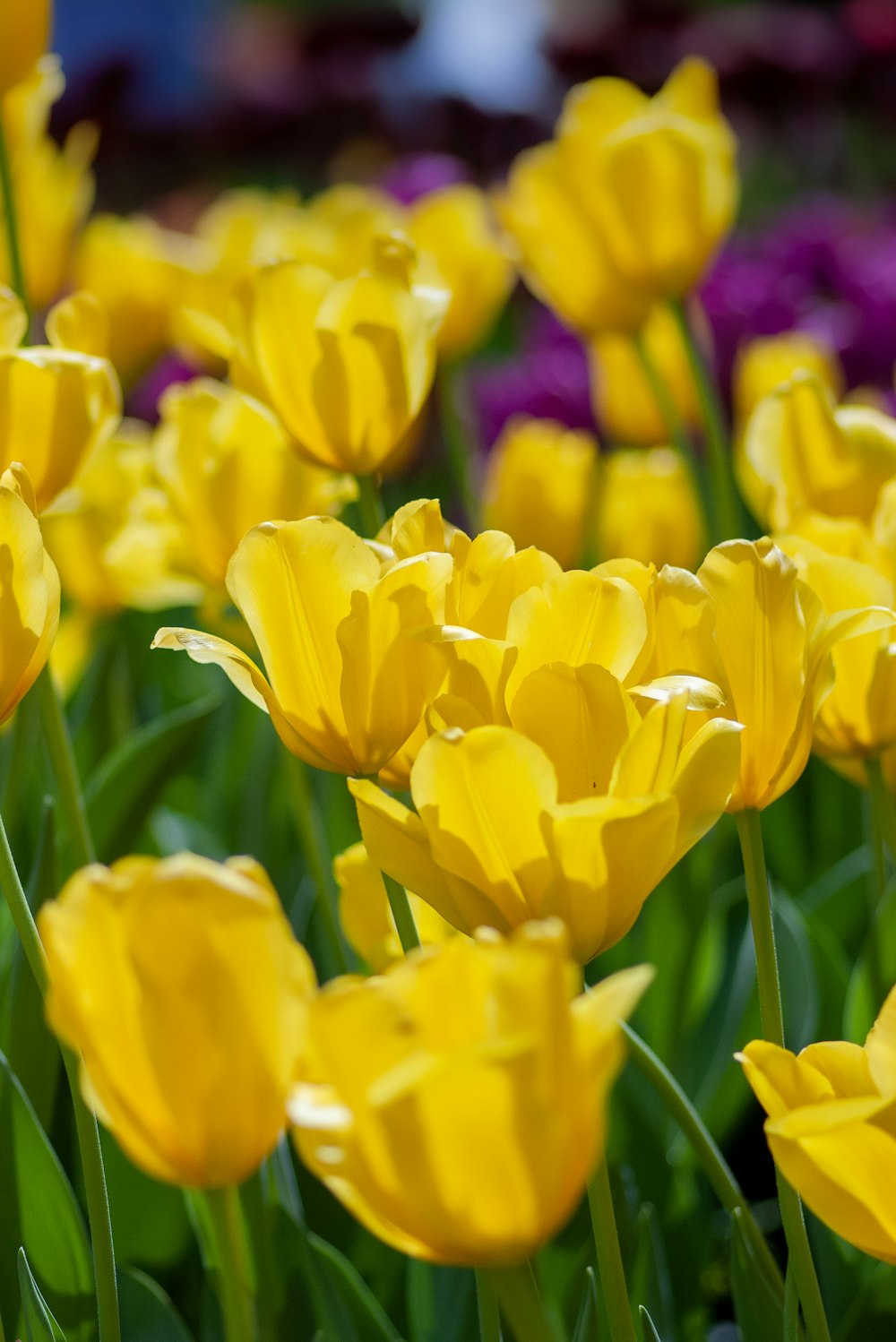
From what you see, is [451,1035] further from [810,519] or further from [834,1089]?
[810,519]

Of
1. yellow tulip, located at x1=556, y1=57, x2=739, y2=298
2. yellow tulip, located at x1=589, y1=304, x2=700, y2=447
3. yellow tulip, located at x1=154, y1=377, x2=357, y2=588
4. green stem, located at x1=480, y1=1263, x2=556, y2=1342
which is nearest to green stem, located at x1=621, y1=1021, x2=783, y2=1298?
green stem, located at x1=480, y1=1263, x2=556, y2=1342

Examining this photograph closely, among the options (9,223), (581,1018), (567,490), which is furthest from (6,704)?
(567,490)

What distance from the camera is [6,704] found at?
481 millimetres

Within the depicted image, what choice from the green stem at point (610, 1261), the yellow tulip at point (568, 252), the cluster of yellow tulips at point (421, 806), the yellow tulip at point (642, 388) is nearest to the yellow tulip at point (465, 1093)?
the cluster of yellow tulips at point (421, 806)

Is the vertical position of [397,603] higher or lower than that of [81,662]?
higher

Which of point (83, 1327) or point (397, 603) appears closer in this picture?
point (397, 603)

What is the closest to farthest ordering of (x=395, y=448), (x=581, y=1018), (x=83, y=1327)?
(x=581, y=1018)
(x=83, y=1327)
(x=395, y=448)

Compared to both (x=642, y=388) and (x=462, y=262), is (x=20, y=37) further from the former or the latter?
(x=642, y=388)

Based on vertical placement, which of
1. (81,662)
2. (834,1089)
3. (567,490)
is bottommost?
(81,662)

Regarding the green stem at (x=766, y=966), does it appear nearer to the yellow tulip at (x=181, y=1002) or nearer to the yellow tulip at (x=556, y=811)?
the yellow tulip at (x=556, y=811)

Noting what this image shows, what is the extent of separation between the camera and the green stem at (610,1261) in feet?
1.44

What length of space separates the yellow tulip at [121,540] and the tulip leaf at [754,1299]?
1.66 feet

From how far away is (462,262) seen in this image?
4.46 feet

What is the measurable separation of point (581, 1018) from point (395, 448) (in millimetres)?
441
